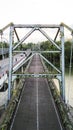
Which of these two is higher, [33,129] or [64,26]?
[64,26]

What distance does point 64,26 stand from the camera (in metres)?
35.5

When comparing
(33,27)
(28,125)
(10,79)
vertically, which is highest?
(33,27)

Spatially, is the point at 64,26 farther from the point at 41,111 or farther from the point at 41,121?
the point at 41,121

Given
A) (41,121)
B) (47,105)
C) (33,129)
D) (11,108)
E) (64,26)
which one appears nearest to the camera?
(33,129)

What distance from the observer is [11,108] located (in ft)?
96.8

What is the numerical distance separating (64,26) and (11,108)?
12934 mm

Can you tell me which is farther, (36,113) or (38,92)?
(38,92)

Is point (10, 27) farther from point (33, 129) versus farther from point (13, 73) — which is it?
point (33, 129)

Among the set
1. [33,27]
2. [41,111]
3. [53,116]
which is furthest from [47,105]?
[33,27]

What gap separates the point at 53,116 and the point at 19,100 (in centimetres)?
846

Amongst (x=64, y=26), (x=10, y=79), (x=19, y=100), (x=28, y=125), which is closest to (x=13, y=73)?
(x=10, y=79)

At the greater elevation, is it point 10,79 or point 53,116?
point 10,79

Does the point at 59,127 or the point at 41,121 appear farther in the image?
the point at 41,121

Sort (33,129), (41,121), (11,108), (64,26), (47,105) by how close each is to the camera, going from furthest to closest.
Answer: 1. (64,26)
2. (47,105)
3. (11,108)
4. (41,121)
5. (33,129)
